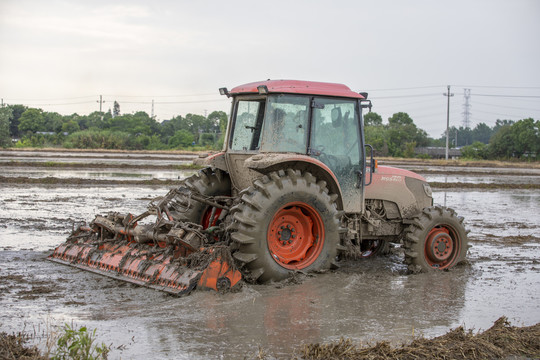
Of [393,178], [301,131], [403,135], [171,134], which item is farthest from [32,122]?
[301,131]

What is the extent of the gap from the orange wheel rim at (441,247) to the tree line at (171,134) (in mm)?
43559

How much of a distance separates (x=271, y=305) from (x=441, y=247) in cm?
358

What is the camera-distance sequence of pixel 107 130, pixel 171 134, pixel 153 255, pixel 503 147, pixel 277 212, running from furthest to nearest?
pixel 171 134 → pixel 107 130 → pixel 503 147 → pixel 153 255 → pixel 277 212

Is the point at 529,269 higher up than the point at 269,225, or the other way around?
the point at 269,225

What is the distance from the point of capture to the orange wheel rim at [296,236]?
8.47 metres

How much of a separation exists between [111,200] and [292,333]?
12320mm

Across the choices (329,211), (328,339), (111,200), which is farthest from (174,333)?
(111,200)

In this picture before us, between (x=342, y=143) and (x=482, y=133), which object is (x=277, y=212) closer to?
(x=342, y=143)

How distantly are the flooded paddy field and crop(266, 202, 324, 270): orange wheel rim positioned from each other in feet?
1.13

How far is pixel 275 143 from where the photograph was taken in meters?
8.59

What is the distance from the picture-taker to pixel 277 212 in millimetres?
8203

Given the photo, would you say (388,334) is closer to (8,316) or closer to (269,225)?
(269,225)

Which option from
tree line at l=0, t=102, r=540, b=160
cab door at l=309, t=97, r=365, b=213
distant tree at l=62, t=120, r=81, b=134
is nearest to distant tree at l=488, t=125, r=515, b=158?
tree line at l=0, t=102, r=540, b=160

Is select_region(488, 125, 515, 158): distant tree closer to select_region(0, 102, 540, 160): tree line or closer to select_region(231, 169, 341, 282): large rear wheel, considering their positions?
select_region(0, 102, 540, 160): tree line
